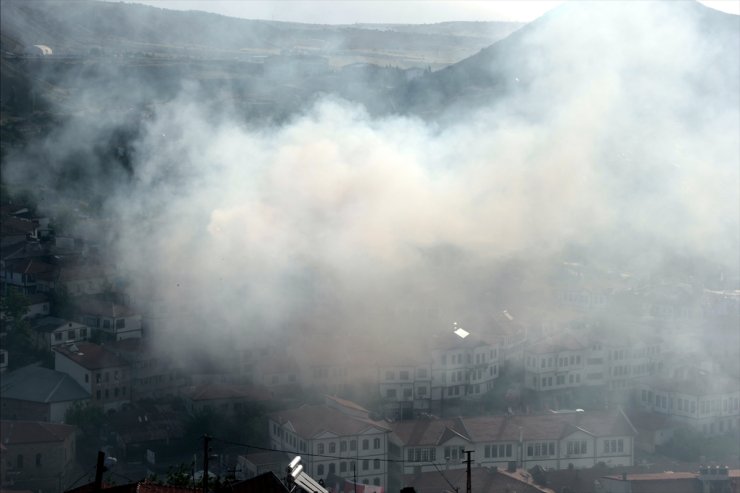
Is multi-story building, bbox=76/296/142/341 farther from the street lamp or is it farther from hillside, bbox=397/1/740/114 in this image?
hillside, bbox=397/1/740/114

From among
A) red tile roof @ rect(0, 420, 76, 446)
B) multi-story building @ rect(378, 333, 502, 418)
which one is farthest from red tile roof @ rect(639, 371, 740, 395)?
red tile roof @ rect(0, 420, 76, 446)

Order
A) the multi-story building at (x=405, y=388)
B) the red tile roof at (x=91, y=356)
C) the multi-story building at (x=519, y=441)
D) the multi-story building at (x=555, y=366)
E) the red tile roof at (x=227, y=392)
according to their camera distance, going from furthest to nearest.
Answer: the multi-story building at (x=555, y=366), the multi-story building at (x=405, y=388), the red tile roof at (x=91, y=356), the red tile roof at (x=227, y=392), the multi-story building at (x=519, y=441)

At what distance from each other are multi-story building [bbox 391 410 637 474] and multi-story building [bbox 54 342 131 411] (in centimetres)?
409

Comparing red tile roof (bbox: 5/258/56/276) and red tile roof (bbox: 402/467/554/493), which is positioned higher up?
red tile roof (bbox: 5/258/56/276)

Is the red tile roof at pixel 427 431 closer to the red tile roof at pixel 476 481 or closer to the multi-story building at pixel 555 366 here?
the red tile roof at pixel 476 481

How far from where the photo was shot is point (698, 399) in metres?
16.0

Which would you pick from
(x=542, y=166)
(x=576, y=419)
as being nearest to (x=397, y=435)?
(x=576, y=419)

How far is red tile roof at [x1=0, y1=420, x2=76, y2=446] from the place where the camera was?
13219 mm

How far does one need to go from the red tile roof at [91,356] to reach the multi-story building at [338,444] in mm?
2922

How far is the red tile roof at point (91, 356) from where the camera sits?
15383 millimetres

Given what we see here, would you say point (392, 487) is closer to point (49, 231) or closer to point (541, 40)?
point (49, 231)

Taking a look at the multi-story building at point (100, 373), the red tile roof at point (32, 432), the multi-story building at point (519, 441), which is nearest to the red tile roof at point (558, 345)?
the multi-story building at point (519, 441)

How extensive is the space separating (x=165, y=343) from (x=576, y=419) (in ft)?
20.5

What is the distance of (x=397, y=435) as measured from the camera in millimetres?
13695
